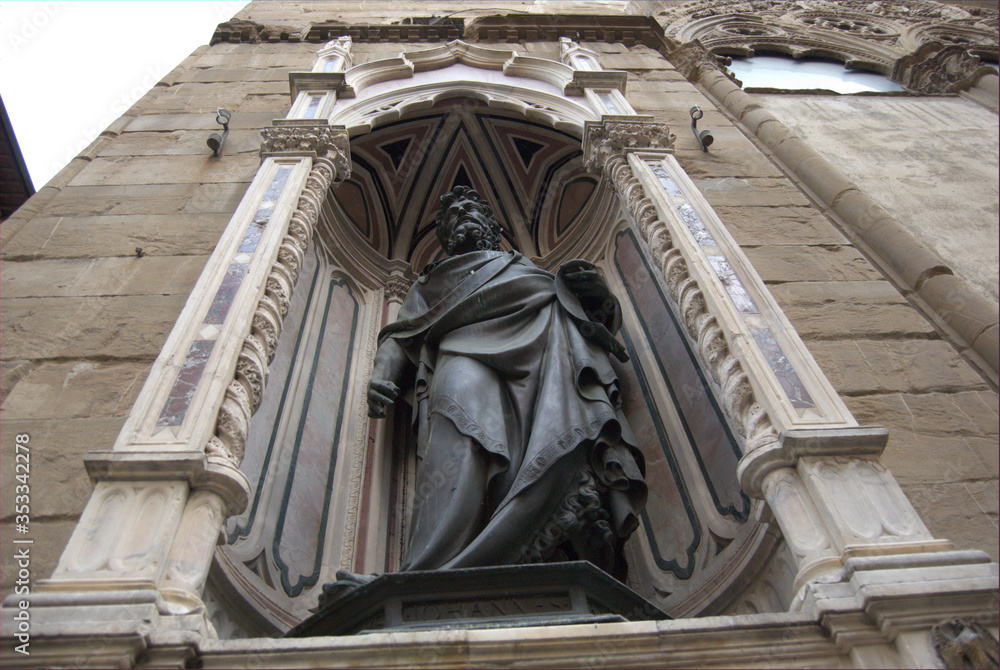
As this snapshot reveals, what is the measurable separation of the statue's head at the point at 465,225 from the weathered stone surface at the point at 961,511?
2.70m

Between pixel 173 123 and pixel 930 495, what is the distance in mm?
5285

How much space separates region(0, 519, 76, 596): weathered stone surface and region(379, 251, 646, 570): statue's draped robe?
1.18 m

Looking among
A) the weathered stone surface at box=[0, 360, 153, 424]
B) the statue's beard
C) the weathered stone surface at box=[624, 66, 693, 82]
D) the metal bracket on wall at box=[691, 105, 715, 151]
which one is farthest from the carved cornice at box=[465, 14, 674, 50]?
the weathered stone surface at box=[0, 360, 153, 424]

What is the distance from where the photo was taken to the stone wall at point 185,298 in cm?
307

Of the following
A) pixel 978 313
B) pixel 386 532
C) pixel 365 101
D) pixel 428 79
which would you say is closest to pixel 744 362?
pixel 978 313

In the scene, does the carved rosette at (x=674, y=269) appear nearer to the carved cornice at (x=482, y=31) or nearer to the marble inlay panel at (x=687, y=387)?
the marble inlay panel at (x=687, y=387)

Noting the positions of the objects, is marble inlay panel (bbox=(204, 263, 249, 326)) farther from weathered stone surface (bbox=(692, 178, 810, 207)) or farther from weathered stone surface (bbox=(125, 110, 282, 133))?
weathered stone surface (bbox=(692, 178, 810, 207))

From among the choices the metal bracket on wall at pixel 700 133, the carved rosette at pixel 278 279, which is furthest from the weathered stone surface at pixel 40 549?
the metal bracket on wall at pixel 700 133

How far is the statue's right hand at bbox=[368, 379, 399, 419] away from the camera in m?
3.79

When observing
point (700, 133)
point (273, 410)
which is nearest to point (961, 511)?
point (273, 410)

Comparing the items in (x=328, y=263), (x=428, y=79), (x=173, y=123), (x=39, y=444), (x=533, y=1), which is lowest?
(x=39, y=444)

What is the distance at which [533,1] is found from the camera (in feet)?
36.9

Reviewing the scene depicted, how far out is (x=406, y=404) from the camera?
4402mm

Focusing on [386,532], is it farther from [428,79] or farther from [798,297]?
[428,79]
